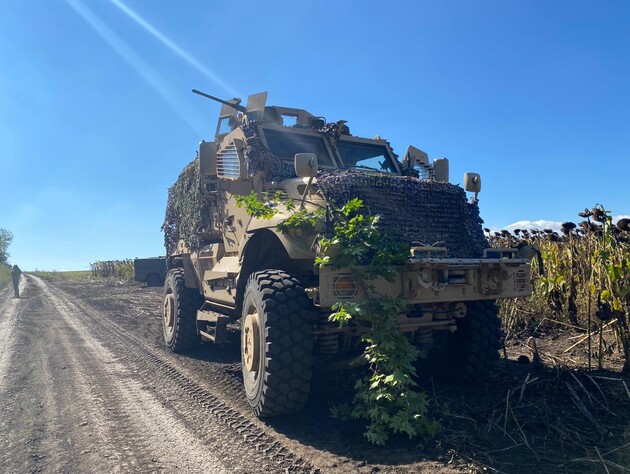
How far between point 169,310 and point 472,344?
5.04 m

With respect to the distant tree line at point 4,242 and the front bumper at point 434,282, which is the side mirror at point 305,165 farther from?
the distant tree line at point 4,242

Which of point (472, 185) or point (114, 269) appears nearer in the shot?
point (472, 185)

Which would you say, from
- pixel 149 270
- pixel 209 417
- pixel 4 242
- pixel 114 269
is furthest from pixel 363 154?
pixel 4 242

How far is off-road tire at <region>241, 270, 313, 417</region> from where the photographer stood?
3947 millimetres

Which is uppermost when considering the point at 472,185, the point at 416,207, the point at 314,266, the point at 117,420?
the point at 472,185

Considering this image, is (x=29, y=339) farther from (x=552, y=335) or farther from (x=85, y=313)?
(x=552, y=335)

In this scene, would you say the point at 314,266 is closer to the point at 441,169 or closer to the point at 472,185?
the point at 472,185

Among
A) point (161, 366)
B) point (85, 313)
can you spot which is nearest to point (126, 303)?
point (85, 313)

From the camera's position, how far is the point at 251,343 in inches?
174

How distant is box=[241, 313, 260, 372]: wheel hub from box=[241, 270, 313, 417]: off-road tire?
13cm

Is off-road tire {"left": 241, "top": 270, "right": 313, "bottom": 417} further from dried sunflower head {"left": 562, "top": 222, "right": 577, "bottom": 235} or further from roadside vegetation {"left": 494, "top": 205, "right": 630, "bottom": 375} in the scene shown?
dried sunflower head {"left": 562, "top": 222, "right": 577, "bottom": 235}

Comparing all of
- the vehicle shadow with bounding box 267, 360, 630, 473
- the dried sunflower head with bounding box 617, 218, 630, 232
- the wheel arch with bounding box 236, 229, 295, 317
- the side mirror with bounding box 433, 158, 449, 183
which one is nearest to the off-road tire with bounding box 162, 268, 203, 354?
the wheel arch with bounding box 236, 229, 295, 317

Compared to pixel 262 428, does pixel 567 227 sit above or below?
above

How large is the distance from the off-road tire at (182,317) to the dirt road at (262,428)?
42.9 inches
